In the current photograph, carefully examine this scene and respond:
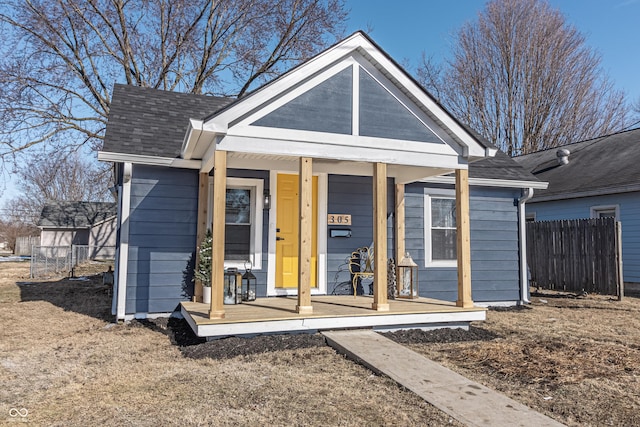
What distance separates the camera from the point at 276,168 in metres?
7.23

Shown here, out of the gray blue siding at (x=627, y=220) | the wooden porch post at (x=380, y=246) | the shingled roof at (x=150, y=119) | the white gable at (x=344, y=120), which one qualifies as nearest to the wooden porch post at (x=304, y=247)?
the white gable at (x=344, y=120)

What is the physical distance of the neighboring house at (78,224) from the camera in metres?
29.0

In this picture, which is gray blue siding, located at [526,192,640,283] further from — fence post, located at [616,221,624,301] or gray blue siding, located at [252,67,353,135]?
gray blue siding, located at [252,67,353,135]

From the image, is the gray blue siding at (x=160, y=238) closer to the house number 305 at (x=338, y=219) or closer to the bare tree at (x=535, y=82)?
the house number 305 at (x=338, y=219)

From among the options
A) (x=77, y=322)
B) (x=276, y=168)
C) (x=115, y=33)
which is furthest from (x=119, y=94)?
(x=115, y=33)

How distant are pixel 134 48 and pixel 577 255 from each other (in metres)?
17.4

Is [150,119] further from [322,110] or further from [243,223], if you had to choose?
[322,110]

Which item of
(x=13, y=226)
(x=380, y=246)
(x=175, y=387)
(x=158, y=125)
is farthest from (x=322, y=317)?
(x=13, y=226)

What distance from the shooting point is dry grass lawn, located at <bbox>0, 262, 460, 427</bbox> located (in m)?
3.11

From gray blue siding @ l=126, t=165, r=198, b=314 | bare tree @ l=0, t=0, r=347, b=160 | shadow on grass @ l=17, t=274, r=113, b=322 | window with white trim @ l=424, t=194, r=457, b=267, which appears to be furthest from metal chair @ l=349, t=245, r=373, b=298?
bare tree @ l=0, t=0, r=347, b=160

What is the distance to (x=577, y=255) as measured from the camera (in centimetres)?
1086

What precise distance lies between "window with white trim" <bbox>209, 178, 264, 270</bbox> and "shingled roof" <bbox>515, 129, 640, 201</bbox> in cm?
982

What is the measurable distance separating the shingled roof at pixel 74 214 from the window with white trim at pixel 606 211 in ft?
88.7

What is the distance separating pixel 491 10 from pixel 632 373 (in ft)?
79.6
